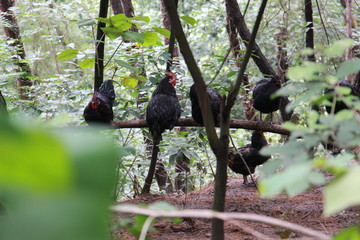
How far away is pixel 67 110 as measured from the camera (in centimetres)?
394

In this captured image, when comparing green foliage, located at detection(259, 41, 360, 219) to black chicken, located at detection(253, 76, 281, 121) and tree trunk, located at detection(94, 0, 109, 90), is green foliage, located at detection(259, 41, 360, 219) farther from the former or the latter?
black chicken, located at detection(253, 76, 281, 121)

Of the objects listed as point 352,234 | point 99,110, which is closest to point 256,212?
point 99,110

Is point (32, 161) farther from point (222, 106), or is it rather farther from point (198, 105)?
point (198, 105)

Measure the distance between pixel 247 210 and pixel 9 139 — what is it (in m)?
3.96

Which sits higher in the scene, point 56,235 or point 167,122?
point 56,235

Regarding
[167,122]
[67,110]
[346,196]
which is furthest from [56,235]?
[67,110]

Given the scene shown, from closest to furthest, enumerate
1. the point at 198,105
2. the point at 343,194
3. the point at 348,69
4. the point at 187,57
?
1. the point at 343,194
2. the point at 348,69
3. the point at 187,57
4. the point at 198,105

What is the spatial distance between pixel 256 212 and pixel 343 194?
374 cm

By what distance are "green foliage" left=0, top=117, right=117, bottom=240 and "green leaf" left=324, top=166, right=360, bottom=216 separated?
24 cm

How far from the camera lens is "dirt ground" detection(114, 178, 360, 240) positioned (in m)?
3.28

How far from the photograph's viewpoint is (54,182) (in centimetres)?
30

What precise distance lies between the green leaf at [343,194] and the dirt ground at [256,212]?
2356 millimetres

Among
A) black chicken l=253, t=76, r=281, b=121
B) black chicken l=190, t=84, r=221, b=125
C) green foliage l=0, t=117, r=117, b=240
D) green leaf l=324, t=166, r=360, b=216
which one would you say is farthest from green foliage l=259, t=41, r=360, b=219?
black chicken l=253, t=76, r=281, b=121

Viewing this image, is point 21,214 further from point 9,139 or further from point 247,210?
point 247,210
